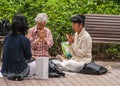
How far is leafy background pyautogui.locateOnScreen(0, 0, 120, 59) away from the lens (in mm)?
11133

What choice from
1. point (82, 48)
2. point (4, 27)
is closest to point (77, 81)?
point (82, 48)

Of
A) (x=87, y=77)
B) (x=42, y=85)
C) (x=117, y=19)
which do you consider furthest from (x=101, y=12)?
(x=42, y=85)

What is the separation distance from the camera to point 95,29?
10.7 m

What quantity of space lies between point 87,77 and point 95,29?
2270 millimetres

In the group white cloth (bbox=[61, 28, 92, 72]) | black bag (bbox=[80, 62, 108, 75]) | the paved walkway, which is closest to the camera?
the paved walkway

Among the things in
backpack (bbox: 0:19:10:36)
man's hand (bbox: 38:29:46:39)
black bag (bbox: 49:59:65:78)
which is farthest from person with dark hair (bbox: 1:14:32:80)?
backpack (bbox: 0:19:10:36)

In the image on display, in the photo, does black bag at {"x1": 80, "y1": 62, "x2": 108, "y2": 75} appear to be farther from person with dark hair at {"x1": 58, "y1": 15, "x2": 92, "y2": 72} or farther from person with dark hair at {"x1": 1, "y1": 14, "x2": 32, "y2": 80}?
person with dark hair at {"x1": 1, "y1": 14, "x2": 32, "y2": 80}

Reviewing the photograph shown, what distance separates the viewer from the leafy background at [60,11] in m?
11.1

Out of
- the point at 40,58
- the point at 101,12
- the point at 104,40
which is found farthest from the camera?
the point at 101,12

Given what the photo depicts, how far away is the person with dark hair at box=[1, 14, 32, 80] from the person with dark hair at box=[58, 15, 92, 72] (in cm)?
115

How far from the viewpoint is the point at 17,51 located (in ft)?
26.7

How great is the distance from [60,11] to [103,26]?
4.84 feet

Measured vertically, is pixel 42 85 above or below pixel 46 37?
below

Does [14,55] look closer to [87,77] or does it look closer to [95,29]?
[87,77]
